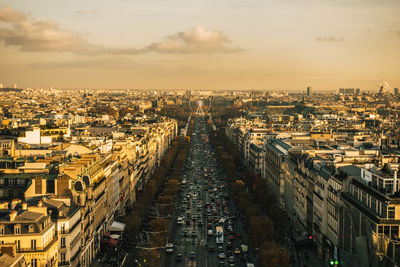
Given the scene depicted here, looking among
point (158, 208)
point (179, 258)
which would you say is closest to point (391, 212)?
point (179, 258)

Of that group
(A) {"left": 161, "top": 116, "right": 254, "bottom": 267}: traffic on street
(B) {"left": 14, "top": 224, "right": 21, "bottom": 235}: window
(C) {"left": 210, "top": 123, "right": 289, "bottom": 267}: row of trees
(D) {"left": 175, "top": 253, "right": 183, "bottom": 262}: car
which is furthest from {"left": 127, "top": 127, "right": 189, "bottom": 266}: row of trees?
(B) {"left": 14, "top": 224, "right": 21, "bottom": 235}: window

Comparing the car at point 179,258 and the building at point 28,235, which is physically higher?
the building at point 28,235

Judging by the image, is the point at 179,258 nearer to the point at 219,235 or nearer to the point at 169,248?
the point at 169,248

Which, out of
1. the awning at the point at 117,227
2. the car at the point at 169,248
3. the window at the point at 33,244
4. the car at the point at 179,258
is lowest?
the car at the point at 179,258

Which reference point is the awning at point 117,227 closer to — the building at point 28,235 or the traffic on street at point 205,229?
the traffic on street at point 205,229

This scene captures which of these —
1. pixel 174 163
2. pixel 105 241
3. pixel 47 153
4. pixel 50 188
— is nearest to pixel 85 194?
pixel 50 188

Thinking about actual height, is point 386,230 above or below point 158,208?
above

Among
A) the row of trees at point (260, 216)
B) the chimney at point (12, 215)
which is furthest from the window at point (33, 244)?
the row of trees at point (260, 216)

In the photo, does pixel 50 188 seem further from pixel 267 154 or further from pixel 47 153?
pixel 267 154

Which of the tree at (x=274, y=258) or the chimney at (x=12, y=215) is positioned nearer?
the chimney at (x=12, y=215)
